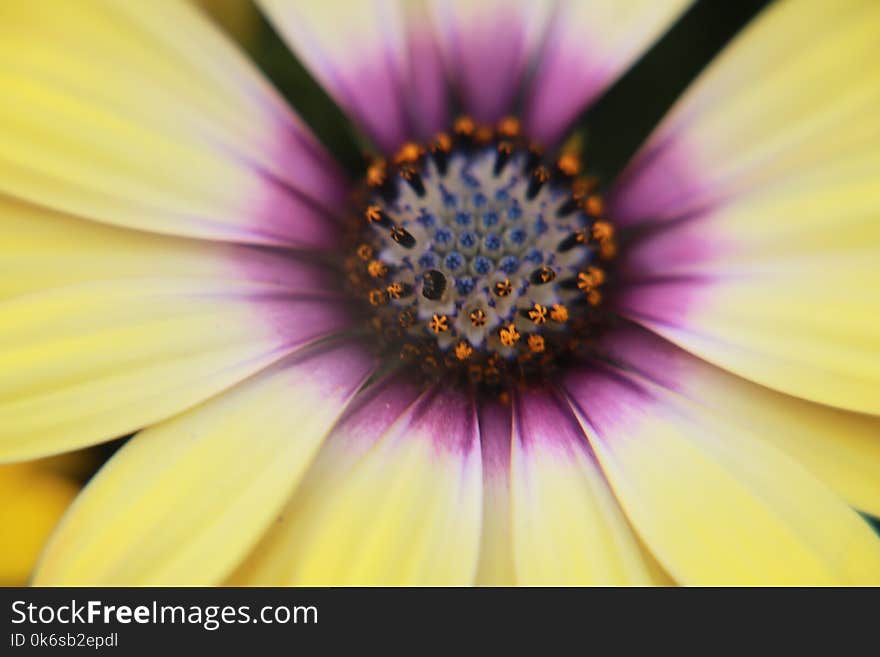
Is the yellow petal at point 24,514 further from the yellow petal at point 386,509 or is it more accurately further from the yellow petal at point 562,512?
the yellow petal at point 562,512

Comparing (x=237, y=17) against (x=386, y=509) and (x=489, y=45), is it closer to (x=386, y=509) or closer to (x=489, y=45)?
(x=489, y=45)

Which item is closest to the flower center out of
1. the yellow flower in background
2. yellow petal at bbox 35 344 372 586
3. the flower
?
the flower

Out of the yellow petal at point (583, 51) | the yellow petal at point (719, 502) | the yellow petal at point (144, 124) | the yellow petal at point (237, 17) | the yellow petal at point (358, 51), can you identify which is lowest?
the yellow petal at point (719, 502)

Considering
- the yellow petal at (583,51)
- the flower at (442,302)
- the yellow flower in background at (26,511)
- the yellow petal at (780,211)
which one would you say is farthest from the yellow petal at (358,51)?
the yellow flower in background at (26,511)
